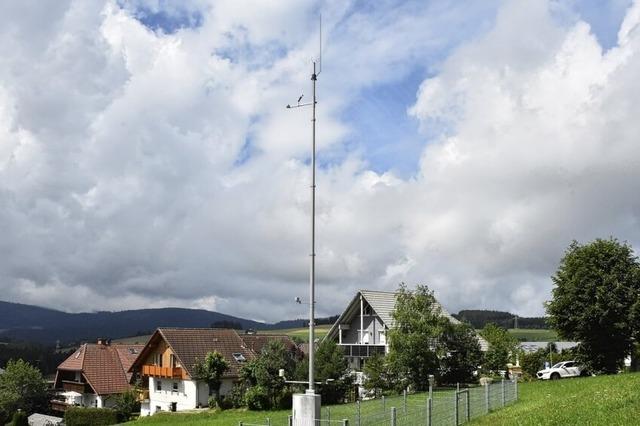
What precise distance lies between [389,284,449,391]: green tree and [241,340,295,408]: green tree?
329 inches

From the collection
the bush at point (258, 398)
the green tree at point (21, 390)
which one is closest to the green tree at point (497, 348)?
the bush at point (258, 398)

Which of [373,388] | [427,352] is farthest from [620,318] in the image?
[373,388]

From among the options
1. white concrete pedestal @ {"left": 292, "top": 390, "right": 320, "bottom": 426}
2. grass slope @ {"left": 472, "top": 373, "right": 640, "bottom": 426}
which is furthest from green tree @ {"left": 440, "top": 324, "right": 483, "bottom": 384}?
white concrete pedestal @ {"left": 292, "top": 390, "right": 320, "bottom": 426}

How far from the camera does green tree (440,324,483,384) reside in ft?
160

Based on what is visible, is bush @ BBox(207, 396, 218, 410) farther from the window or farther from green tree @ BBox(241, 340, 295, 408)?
the window

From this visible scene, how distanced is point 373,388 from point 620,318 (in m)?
16.9

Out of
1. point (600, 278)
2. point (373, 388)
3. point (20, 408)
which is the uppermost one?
point (600, 278)

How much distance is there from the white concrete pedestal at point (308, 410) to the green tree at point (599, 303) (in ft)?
103

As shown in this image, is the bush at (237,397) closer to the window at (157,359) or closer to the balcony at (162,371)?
the balcony at (162,371)

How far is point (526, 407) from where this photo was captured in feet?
85.0

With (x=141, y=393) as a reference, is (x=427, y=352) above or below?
above

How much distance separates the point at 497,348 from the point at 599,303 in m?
21.1

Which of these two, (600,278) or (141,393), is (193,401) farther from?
(600,278)

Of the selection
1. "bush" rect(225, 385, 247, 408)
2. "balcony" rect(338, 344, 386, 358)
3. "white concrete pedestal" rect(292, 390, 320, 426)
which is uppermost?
"white concrete pedestal" rect(292, 390, 320, 426)
